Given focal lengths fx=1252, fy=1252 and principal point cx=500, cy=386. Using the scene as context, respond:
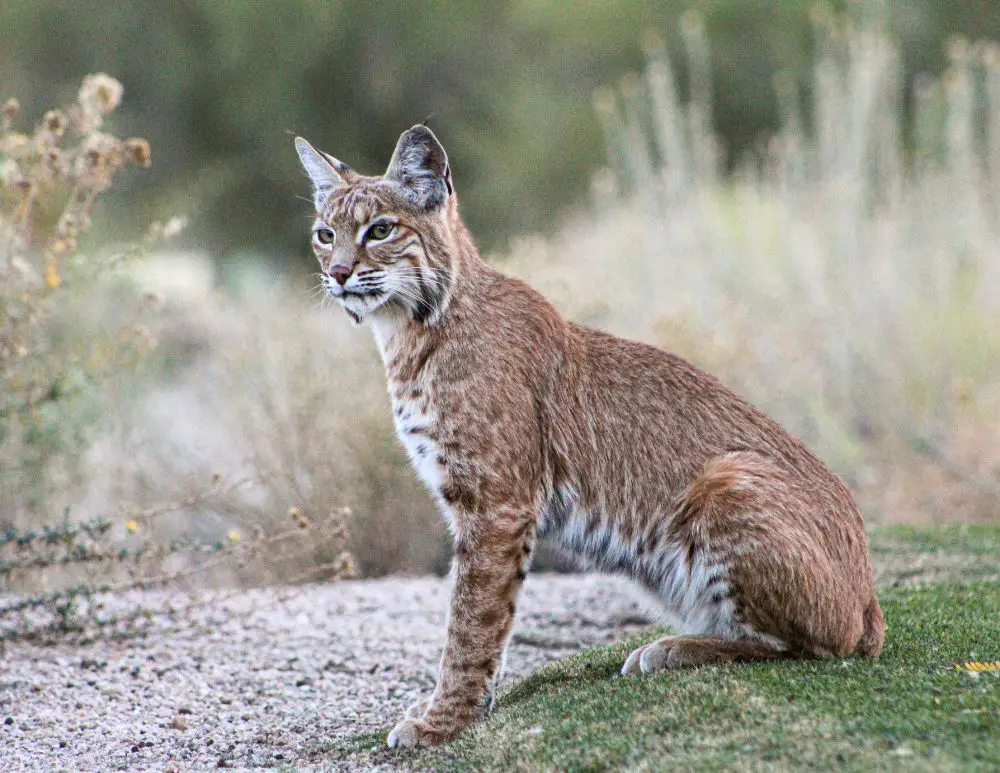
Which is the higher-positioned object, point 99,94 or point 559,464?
point 99,94

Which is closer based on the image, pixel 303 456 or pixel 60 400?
pixel 60 400

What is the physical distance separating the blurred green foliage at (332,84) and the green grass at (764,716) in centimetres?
1545

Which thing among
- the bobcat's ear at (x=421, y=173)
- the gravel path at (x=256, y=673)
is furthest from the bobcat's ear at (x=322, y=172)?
the gravel path at (x=256, y=673)

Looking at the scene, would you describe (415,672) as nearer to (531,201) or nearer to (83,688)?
(83,688)

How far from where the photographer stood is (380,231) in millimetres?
4492

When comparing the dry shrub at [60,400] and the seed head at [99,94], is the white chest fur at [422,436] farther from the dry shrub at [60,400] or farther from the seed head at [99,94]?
the seed head at [99,94]

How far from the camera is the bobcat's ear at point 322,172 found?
15.6ft

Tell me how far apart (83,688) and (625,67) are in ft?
52.7

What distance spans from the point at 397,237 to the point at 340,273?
0.26 m

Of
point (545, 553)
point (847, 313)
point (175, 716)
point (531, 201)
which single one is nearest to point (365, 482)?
point (545, 553)

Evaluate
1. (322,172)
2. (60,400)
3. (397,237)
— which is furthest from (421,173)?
(60,400)

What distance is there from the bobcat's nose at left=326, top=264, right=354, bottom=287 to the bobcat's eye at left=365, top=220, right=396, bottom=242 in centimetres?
18

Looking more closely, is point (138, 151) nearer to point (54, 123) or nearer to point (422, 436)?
point (54, 123)

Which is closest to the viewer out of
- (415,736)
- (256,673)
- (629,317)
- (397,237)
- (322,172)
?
(415,736)
